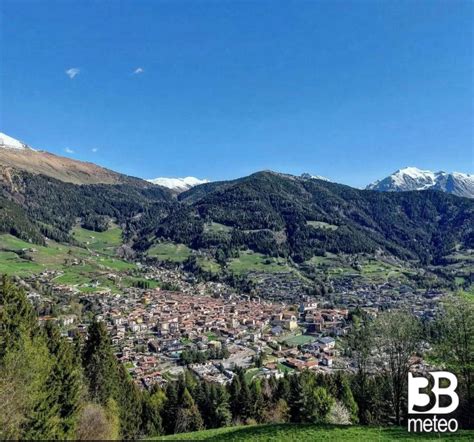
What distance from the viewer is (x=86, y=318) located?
335ft

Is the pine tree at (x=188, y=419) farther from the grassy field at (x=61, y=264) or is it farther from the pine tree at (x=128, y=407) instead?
the grassy field at (x=61, y=264)

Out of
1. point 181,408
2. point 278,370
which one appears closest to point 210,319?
point 278,370

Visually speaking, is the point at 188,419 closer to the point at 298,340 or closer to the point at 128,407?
the point at 128,407

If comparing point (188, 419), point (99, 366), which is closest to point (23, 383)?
point (99, 366)

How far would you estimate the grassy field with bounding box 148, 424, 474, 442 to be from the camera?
1698 cm

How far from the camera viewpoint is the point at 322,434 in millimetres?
18516

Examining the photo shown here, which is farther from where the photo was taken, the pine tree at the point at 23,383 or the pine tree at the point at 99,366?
the pine tree at the point at 99,366

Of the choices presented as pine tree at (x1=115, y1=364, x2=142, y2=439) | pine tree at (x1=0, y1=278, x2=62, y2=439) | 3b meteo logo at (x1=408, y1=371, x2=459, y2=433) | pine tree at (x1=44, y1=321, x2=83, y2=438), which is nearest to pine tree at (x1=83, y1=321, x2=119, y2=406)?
pine tree at (x1=115, y1=364, x2=142, y2=439)

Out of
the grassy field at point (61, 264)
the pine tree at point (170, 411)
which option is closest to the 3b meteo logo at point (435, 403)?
the pine tree at point (170, 411)

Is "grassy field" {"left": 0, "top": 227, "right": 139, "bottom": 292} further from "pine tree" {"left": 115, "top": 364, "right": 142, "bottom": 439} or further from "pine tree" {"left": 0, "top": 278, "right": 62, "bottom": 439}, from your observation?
"pine tree" {"left": 0, "top": 278, "right": 62, "bottom": 439}

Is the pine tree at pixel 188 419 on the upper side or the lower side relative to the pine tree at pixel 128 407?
lower

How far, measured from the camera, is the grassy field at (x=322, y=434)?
669 inches

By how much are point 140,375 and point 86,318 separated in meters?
44.8

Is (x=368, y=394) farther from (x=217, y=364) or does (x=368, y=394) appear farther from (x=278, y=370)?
(x=217, y=364)
